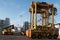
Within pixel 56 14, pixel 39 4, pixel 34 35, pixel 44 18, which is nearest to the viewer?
pixel 34 35

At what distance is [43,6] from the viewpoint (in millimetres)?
43406

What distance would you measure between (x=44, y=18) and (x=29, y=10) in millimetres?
6031

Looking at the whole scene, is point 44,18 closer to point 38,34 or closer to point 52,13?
point 52,13

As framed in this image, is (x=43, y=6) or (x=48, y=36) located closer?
(x=48, y=36)

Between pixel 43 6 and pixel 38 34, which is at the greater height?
pixel 43 6

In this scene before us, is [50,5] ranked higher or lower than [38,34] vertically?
higher

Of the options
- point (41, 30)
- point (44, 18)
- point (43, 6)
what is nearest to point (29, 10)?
point (44, 18)

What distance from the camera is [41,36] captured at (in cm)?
3725

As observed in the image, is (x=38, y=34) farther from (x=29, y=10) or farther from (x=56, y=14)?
(x=29, y=10)

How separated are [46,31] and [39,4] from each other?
873cm

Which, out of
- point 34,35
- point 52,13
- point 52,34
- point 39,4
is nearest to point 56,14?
point 52,13

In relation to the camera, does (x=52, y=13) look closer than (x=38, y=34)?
No

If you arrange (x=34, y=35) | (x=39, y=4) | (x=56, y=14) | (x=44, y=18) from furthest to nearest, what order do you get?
(x=44, y=18) < (x=56, y=14) < (x=39, y=4) < (x=34, y=35)

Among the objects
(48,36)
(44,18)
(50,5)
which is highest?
(50,5)
